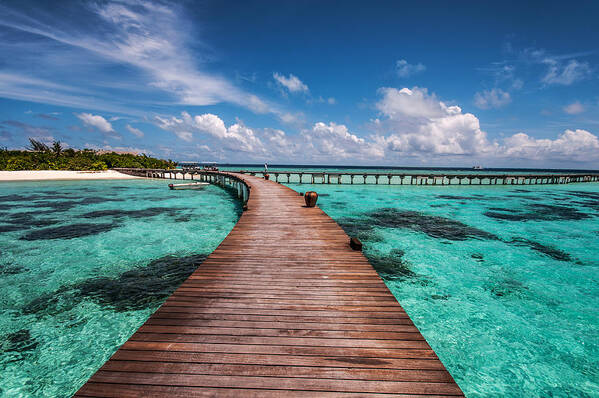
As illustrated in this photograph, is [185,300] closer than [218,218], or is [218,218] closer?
[185,300]

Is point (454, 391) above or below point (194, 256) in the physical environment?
above

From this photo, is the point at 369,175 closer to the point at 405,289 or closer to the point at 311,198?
the point at 311,198

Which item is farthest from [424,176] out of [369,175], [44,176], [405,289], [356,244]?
[44,176]

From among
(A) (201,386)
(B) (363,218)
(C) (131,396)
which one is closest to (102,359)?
(C) (131,396)

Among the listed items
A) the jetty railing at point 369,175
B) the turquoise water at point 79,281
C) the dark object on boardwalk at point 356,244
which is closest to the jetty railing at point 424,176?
the jetty railing at point 369,175

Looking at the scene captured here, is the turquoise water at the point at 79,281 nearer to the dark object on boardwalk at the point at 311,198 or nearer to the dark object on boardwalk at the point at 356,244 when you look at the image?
the dark object on boardwalk at the point at 311,198

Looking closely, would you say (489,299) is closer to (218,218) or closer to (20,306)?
(20,306)

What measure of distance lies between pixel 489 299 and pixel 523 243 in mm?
7552

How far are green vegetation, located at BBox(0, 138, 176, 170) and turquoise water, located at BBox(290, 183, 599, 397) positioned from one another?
214 ft

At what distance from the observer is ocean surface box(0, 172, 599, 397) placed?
4785mm

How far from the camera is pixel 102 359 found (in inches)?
189

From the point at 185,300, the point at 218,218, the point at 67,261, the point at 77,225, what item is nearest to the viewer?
the point at 185,300

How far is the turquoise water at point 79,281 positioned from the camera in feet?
15.5

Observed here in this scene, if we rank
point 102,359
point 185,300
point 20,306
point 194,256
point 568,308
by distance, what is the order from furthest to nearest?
point 194,256 → point 568,308 → point 20,306 → point 102,359 → point 185,300
